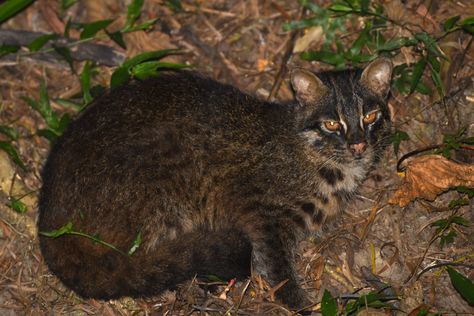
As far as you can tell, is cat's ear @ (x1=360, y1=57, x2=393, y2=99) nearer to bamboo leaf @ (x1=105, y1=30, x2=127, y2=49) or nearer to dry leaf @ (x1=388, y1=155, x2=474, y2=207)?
dry leaf @ (x1=388, y1=155, x2=474, y2=207)

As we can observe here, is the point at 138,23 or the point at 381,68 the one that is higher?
the point at 381,68

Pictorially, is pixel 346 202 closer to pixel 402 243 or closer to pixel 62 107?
pixel 402 243

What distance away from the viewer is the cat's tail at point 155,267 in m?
6.18

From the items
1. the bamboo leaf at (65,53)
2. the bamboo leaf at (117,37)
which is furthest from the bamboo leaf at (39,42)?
the bamboo leaf at (117,37)

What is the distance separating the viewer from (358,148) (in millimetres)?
6176

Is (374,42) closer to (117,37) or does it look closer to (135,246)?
(117,37)

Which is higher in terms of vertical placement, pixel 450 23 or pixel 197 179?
pixel 450 23

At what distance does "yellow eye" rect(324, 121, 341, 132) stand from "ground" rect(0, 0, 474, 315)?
1091mm

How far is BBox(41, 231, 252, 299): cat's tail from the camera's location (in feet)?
20.3

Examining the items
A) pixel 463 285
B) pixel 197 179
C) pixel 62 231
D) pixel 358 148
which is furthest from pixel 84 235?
pixel 463 285

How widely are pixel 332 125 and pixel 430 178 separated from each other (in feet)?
3.69

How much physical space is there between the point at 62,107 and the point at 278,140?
257cm

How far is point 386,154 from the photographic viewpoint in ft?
24.0

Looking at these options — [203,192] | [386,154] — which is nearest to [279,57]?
[386,154]
